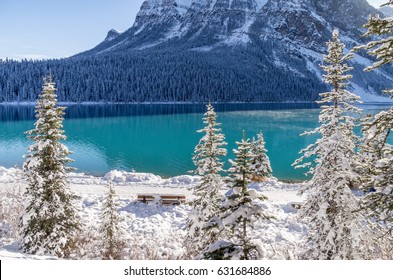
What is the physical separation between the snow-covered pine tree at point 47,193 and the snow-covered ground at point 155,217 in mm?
837

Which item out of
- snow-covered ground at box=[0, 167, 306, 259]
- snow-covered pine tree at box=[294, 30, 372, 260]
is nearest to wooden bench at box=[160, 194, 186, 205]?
snow-covered ground at box=[0, 167, 306, 259]

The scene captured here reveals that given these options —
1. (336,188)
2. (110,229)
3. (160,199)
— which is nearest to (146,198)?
(160,199)

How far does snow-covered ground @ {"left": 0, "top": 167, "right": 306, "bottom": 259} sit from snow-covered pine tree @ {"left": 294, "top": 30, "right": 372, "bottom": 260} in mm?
973

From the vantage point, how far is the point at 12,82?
15025 centimetres

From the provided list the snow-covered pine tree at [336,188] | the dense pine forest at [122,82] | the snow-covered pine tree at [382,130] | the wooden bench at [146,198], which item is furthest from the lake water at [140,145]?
the dense pine forest at [122,82]

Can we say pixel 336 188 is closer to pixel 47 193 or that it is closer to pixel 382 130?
pixel 382 130

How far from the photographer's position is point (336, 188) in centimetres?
929

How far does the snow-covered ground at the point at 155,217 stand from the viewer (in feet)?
45.1

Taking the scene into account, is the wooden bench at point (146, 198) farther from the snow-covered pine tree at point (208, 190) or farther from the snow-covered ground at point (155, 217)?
the snow-covered pine tree at point (208, 190)

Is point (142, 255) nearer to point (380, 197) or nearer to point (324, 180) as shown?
point (324, 180)

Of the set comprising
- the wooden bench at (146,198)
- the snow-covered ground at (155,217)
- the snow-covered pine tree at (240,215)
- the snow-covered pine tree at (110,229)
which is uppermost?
the snow-covered pine tree at (240,215)

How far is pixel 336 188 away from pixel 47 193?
10361 millimetres
